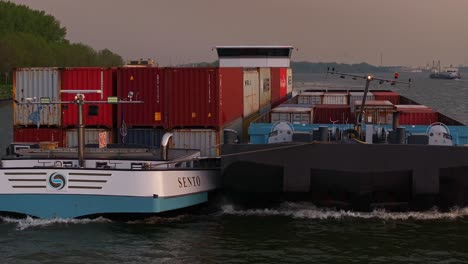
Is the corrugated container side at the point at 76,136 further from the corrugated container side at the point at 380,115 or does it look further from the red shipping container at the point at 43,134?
the corrugated container side at the point at 380,115

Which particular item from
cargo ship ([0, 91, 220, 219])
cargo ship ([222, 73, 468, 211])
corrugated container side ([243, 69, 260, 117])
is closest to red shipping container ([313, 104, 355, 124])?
corrugated container side ([243, 69, 260, 117])

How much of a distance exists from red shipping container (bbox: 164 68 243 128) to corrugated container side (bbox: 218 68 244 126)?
35mm

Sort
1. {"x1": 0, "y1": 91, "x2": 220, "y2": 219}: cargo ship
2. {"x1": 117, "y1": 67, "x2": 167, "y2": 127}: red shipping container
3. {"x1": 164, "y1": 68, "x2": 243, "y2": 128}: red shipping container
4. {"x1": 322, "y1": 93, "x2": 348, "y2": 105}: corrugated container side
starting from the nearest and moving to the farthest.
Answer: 1. {"x1": 0, "y1": 91, "x2": 220, "y2": 219}: cargo ship
2. {"x1": 164, "y1": 68, "x2": 243, "y2": 128}: red shipping container
3. {"x1": 117, "y1": 67, "x2": 167, "y2": 127}: red shipping container
4. {"x1": 322, "y1": 93, "x2": 348, "y2": 105}: corrugated container side

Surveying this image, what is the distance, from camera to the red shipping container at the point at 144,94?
72.3 feet

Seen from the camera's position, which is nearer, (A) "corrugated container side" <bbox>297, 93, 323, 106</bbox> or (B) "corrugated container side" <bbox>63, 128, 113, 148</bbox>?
(B) "corrugated container side" <bbox>63, 128, 113, 148</bbox>

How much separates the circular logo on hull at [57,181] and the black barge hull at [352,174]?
16.7 feet

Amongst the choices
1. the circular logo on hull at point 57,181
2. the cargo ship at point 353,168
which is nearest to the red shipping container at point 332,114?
the cargo ship at point 353,168

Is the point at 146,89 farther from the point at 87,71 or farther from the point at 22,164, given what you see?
the point at 22,164

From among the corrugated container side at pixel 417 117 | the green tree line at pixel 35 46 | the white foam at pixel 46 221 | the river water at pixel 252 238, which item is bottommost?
the river water at pixel 252 238

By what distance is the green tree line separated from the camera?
108 meters

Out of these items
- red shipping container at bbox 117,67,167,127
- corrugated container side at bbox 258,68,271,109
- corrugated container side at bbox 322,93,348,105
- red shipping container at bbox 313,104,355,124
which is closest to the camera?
red shipping container at bbox 117,67,167,127

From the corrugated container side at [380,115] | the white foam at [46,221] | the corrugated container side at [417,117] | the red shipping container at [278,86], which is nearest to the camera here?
the white foam at [46,221]

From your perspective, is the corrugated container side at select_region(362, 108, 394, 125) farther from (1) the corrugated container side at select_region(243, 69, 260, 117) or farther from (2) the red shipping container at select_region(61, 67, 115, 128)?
(2) the red shipping container at select_region(61, 67, 115, 128)

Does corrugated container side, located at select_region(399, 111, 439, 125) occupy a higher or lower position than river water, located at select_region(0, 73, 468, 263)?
higher
